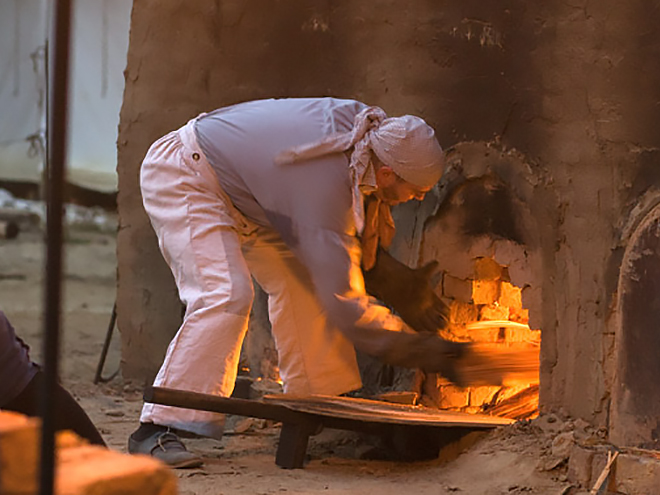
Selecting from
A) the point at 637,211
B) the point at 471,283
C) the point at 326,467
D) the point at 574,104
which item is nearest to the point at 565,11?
the point at 574,104

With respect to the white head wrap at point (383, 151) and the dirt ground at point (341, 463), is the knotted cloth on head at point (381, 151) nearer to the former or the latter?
the white head wrap at point (383, 151)

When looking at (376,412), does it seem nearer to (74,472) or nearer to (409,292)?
(409,292)

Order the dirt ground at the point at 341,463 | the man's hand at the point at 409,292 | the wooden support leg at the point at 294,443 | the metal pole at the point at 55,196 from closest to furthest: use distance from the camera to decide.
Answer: the metal pole at the point at 55,196, the dirt ground at the point at 341,463, the wooden support leg at the point at 294,443, the man's hand at the point at 409,292

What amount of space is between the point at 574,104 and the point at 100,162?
22.2 feet

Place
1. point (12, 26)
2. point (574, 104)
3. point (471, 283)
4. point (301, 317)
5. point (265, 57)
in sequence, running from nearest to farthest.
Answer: point (574, 104)
point (301, 317)
point (471, 283)
point (265, 57)
point (12, 26)

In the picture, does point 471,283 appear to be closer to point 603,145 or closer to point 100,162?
point 603,145

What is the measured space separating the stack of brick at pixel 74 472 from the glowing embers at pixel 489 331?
2875 millimetres

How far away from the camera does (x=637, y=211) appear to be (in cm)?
350

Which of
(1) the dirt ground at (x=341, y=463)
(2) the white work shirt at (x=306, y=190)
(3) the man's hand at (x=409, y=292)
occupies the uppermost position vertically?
(2) the white work shirt at (x=306, y=190)

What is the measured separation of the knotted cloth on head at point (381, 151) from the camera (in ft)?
11.7

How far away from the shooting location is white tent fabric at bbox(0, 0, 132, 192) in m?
9.18

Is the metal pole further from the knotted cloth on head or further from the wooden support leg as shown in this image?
the wooden support leg

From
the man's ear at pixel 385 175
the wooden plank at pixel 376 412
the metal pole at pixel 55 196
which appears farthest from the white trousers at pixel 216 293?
the metal pole at pixel 55 196

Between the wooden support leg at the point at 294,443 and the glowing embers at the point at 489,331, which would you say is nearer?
the wooden support leg at the point at 294,443
